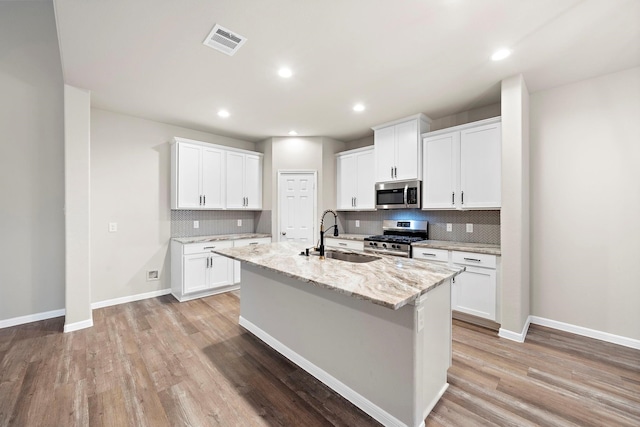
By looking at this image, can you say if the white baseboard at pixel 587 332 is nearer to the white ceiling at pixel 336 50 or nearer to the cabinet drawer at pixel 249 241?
the white ceiling at pixel 336 50

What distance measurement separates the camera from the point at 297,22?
1989 millimetres

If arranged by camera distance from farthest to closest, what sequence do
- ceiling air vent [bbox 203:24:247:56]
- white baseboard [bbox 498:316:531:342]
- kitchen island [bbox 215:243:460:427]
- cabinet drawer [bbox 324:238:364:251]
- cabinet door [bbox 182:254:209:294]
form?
1. cabinet drawer [bbox 324:238:364:251]
2. cabinet door [bbox 182:254:209:294]
3. white baseboard [bbox 498:316:531:342]
4. ceiling air vent [bbox 203:24:247:56]
5. kitchen island [bbox 215:243:460:427]

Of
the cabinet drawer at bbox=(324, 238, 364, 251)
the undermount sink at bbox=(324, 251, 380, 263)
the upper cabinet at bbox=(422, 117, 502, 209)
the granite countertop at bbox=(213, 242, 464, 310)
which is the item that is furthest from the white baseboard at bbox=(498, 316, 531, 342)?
the cabinet drawer at bbox=(324, 238, 364, 251)

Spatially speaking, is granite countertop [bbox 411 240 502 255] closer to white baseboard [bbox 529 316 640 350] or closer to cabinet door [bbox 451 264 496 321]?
cabinet door [bbox 451 264 496 321]

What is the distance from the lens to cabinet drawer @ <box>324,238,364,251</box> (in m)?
4.33

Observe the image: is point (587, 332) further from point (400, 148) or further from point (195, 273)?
point (195, 273)

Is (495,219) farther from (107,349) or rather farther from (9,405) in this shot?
(9,405)

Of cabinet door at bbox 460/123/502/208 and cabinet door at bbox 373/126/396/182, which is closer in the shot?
cabinet door at bbox 460/123/502/208

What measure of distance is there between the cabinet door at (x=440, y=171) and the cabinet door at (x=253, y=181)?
3.00m

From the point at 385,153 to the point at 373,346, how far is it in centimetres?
315

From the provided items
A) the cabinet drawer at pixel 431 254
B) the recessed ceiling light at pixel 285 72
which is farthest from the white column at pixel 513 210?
the recessed ceiling light at pixel 285 72

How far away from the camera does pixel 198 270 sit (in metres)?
4.03

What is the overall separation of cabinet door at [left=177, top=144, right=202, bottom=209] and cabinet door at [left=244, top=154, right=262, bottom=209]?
862 mm

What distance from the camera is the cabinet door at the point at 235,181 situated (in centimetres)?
470
